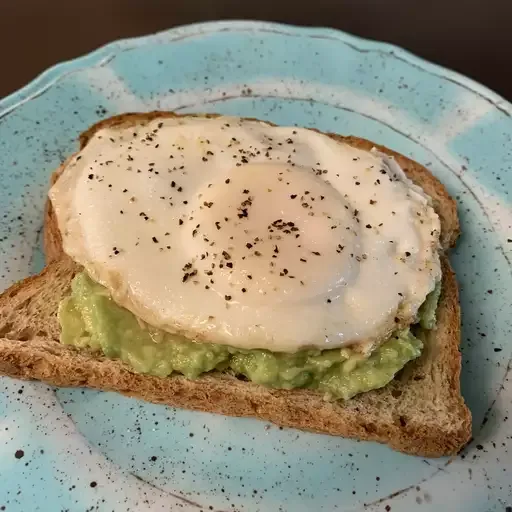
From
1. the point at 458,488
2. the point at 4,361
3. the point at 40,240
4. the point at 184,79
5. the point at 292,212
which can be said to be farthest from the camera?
the point at 184,79

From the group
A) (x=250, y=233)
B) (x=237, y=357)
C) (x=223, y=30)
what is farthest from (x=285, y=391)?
(x=223, y=30)

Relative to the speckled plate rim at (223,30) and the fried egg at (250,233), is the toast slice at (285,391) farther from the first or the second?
the speckled plate rim at (223,30)

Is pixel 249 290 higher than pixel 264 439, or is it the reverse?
pixel 249 290

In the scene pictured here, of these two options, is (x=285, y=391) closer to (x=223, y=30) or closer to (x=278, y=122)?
(x=278, y=122)

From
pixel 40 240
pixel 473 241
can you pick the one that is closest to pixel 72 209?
pixel 40 240

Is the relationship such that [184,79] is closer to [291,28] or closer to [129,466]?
[291,28]

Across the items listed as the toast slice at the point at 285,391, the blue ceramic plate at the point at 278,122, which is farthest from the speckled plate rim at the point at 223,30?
the toast slice at the point at 285,391
